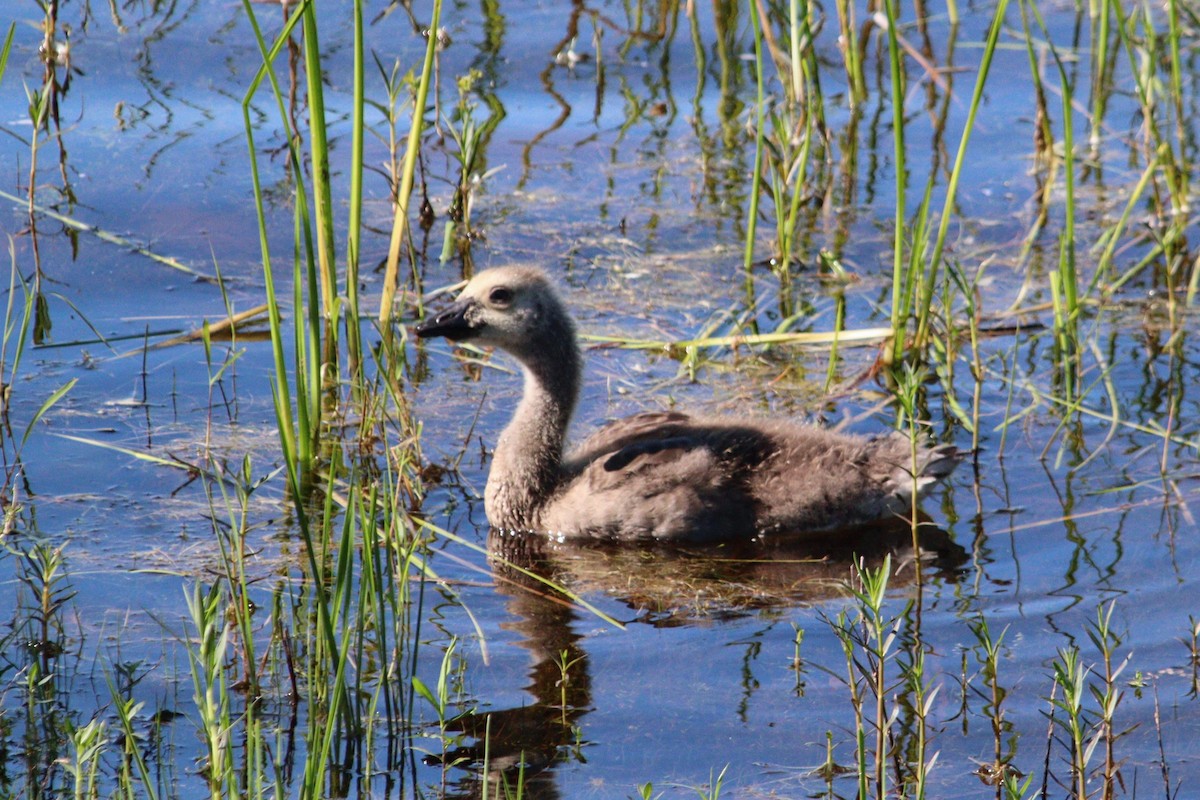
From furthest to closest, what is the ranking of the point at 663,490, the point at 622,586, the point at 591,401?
the point at 591,401
the point at 663,490
the point at 622,586

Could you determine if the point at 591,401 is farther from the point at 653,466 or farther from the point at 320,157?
the point at 320,157

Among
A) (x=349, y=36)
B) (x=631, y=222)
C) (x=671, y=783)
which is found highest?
(x=349, y=36)

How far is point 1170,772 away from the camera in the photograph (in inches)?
174

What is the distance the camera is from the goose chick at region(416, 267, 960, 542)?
20.2 feet

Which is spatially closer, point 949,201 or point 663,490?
point 663,490

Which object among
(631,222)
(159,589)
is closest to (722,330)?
(631,222)

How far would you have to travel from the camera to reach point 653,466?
20.3 feet

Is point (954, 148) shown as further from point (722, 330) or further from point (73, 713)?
point (73, 713)

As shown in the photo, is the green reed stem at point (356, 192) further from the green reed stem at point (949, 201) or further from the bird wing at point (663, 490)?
the green reed stem at point (949, 201)

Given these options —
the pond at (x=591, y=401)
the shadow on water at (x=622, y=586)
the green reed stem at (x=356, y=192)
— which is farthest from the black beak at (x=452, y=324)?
the shadow on water at (x=622, y=586)

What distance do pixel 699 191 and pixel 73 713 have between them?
18.6ft

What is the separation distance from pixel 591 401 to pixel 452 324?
1079 millimetres

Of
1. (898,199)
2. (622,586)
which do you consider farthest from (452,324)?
(898,199)

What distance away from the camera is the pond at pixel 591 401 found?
4.43m
